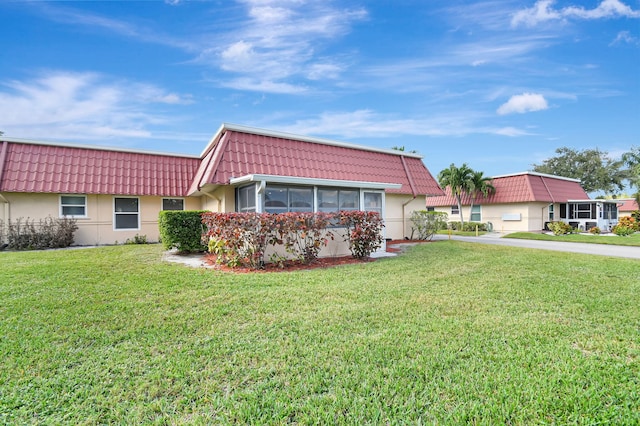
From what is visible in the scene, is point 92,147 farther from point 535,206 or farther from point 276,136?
point 535,206

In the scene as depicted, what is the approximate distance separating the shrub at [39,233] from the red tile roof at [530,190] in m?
25.8

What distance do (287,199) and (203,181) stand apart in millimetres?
2917

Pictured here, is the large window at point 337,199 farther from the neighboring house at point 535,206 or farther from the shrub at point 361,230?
the neighboring house at point 535,206

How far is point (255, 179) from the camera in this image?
→ 328 inches

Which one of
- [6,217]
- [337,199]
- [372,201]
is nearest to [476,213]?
[372,201]

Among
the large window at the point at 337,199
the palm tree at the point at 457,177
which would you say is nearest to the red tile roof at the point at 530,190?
the palm tree at the point at 457,177

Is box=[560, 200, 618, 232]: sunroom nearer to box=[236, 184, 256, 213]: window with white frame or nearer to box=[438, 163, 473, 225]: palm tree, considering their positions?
box=[438, 163, 473, 225]: palm tree

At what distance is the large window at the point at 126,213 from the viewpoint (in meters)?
13.5

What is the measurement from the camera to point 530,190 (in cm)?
2202

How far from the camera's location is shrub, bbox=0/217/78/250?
38.1ft

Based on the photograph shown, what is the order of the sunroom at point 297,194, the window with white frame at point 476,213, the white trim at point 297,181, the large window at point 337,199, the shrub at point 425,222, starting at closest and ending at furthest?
1. the white trim at point 297,181
2. the sunroom at point 297,194
3. the large window at point 337,199
4. the shrub at point 425,222
5. the window with white frame at point 476,213

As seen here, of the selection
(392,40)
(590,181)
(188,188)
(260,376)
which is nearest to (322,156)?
(392,40)

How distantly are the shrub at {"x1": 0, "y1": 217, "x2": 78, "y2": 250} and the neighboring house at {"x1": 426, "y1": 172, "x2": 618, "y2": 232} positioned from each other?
85.8ft

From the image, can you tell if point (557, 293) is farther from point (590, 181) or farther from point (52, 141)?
point (590, 181)
